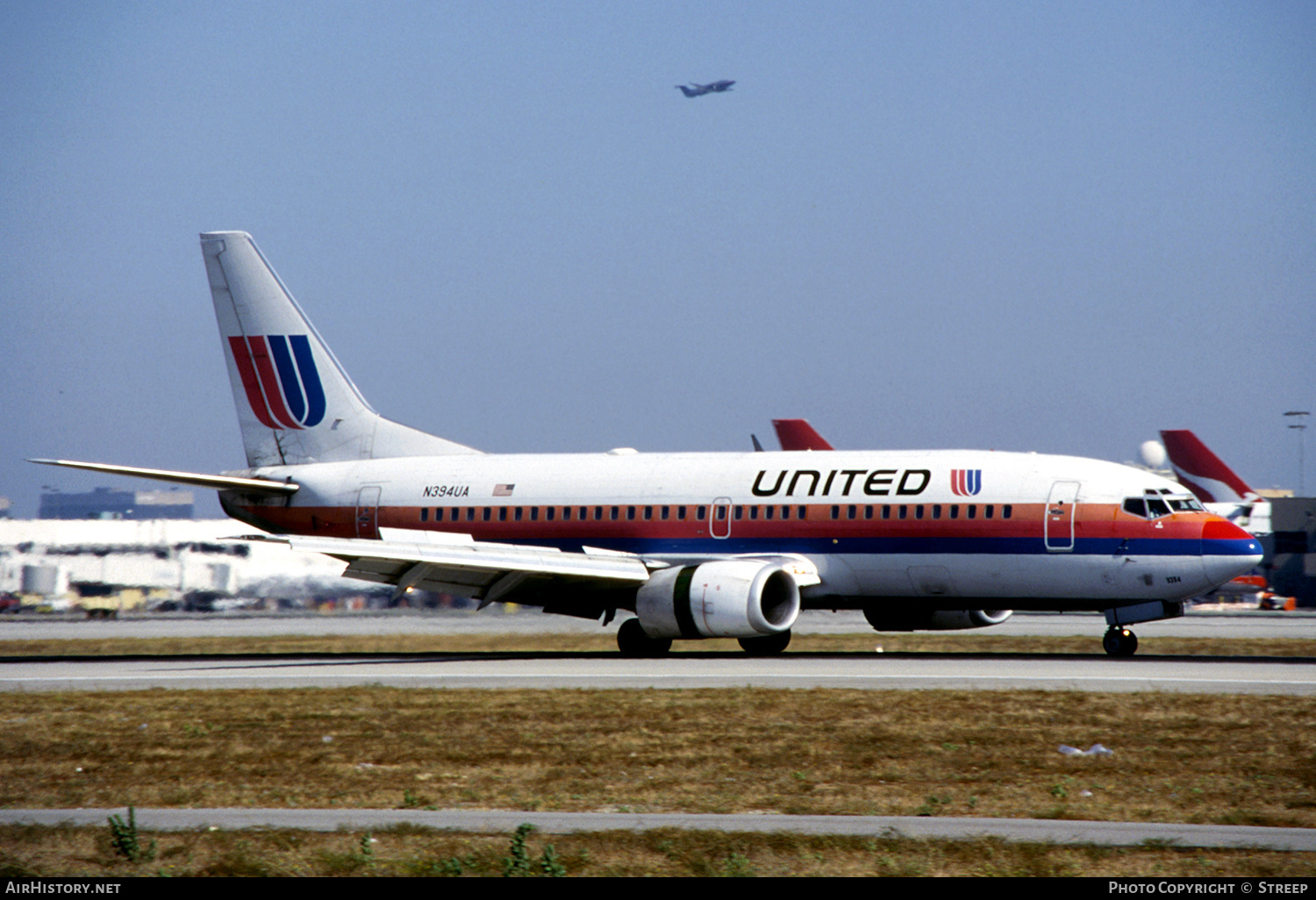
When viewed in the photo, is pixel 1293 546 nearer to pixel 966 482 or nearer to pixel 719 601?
pixel 966 482

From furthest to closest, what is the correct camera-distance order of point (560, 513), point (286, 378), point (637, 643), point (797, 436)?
point (797, 436) → point (286, 378) → point (560, 513) → point (637, 643)

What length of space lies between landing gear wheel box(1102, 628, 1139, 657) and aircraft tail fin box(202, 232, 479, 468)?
17.7m

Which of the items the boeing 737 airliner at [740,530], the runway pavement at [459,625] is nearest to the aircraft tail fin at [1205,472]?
the runway pavement at [459,625]

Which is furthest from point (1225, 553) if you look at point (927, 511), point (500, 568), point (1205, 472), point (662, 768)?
point (1205, 472)

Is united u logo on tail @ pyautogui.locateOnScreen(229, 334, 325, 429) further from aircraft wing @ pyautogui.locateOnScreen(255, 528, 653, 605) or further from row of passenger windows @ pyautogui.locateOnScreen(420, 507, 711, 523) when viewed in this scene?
aircraft wing @ pyautogui.locateOnScreen(255, 528, 653, 605)

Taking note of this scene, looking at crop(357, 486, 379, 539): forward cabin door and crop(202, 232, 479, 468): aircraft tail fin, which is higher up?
crop(202, 232, 479, 468): aircraft tail fin

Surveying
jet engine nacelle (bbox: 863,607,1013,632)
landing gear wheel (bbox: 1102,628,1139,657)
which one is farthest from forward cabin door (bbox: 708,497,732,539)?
landing gear wheel (bbox: 1102,628,1139,657)

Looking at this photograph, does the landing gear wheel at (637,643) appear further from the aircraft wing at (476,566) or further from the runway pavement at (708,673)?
the aircraft wing at (476,566)

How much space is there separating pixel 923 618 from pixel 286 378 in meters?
18.4

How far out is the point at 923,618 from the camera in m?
33.3

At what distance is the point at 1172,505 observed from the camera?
99.5 ft

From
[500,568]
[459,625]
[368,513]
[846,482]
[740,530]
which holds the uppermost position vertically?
[846,482]

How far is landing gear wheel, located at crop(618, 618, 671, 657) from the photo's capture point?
1309 inches
